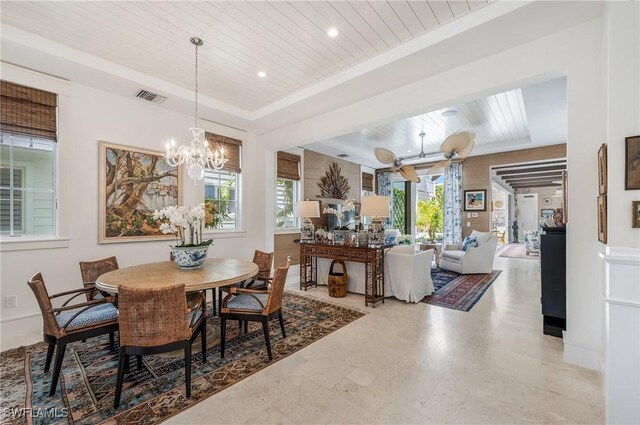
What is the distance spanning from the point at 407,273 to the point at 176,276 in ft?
10.1

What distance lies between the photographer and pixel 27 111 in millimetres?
3074

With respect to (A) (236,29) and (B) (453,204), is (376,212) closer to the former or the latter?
(A) (236,29)

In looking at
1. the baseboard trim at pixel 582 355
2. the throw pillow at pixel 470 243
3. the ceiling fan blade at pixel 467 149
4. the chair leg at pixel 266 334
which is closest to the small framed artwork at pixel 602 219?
the baseboard trim at pixel 582 355

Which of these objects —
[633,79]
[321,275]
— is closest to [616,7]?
[633,79]

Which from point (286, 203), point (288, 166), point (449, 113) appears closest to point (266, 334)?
point (286, 203)

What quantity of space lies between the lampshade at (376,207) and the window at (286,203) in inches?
95.1

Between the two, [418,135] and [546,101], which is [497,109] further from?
[418,135]

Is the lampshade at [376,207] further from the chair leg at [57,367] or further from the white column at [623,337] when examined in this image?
the chair leg at [57,367]

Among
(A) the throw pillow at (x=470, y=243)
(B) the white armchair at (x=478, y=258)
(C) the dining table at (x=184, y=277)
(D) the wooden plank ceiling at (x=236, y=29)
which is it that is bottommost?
(B) the white armchair at (x=478, y=258)

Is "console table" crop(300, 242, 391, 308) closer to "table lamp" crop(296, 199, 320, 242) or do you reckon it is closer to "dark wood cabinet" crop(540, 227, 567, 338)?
"table lamp" crop(296, 199, 320, 242)

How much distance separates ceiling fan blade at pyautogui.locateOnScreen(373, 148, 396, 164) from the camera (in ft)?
15.8

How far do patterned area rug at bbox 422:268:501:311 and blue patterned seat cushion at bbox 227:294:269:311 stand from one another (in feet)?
8.75

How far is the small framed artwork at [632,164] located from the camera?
1693 mm

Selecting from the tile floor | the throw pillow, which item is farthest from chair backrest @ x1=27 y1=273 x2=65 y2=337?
the throw pillow
